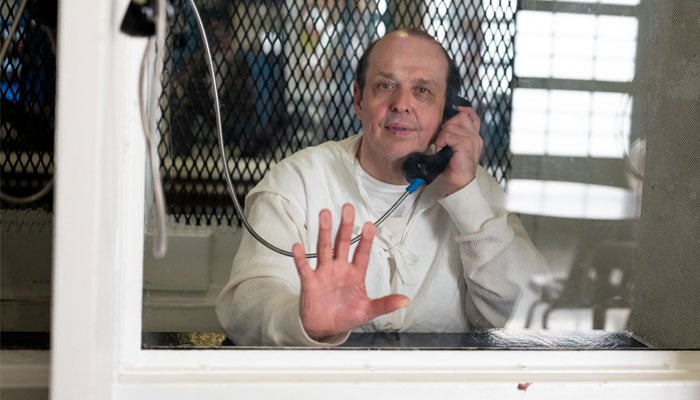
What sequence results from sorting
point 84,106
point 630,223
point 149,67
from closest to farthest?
point 84,106, point 149,67, point 630,223

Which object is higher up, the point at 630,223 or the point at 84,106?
the point at 84,106

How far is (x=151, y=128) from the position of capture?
0.89 metres

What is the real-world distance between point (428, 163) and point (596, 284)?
29 centimetres

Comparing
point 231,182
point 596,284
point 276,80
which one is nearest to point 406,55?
point 276,80

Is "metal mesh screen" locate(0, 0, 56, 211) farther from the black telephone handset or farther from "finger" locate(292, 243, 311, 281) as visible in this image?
the black telephone handset

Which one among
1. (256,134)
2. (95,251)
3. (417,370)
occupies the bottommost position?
(417,370)

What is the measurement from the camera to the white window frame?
81cm

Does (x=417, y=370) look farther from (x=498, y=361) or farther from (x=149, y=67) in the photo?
(x=149, y=67)

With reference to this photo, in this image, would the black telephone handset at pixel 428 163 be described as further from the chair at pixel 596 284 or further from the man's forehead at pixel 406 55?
the chair at pixel 596 284

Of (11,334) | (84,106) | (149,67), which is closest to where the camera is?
(84,106)

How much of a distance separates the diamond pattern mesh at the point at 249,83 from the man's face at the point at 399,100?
0.7 inches

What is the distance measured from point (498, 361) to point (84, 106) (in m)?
0.54

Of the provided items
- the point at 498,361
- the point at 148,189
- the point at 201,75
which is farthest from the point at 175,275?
the point at 498,361

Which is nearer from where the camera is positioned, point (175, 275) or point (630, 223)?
point (175, 275)
